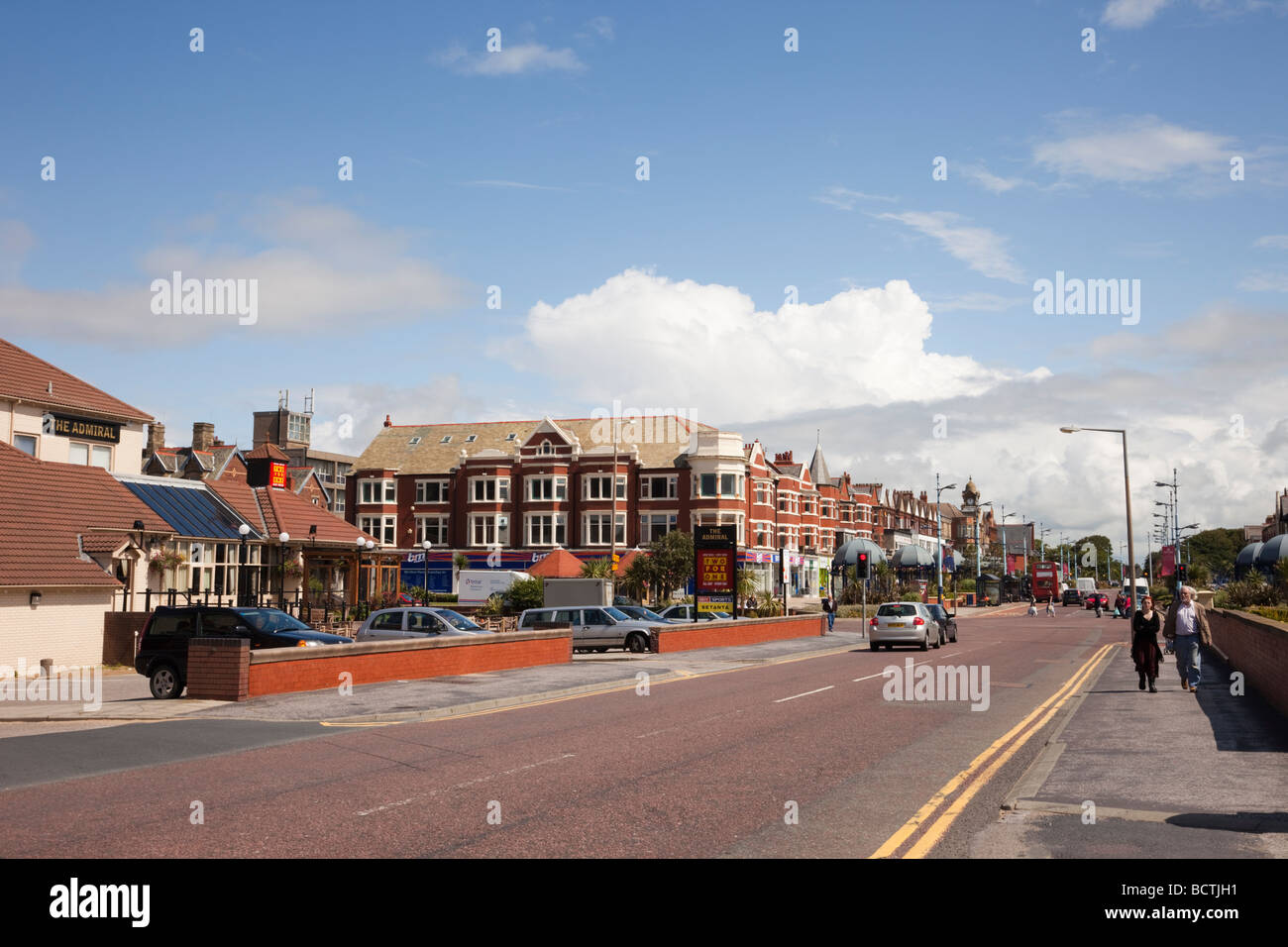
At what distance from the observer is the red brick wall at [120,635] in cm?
2775

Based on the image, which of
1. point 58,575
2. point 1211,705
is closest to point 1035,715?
point 1211,705

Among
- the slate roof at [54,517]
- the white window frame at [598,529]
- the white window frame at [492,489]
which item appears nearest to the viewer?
the slate roof at [54,517]

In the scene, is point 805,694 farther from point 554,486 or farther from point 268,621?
point 554,486

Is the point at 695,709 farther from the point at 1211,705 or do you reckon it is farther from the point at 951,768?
the point at 1211,705

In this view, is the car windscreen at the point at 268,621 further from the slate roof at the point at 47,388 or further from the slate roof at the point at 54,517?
the slate roof at the point at 47,388

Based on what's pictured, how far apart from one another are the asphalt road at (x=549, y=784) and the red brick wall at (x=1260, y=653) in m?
3.21

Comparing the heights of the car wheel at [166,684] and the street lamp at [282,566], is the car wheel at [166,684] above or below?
below

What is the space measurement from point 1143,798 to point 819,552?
3268 inches

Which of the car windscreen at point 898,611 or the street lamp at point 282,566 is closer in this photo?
the street lamp at point 282,566

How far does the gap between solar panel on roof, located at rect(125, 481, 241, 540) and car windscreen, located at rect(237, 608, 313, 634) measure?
14.0 m

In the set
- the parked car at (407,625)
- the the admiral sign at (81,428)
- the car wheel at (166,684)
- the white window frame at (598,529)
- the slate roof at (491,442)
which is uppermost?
the slate roof at (491,442)
